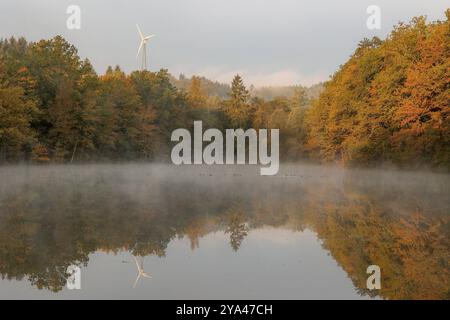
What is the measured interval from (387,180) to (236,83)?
250 feet

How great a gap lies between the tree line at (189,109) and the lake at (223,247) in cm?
1847

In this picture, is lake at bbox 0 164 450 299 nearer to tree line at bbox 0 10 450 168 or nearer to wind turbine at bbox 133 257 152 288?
wind turbine at bbox 133 257 152 288

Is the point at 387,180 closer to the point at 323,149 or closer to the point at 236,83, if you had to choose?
the point at 323,149

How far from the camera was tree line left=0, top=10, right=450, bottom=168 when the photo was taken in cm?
3988

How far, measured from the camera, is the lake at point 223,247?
29.9 ft

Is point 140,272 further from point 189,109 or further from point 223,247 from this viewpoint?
point 189,109

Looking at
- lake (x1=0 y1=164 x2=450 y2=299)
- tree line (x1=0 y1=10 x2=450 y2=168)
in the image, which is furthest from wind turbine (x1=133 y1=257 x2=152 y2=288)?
tree line (x1=0 y1=10 x2=450 y2=168)

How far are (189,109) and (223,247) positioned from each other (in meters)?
85.6

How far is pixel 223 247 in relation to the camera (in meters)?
13.1

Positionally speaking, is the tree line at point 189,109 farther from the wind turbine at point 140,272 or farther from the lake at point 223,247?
the wind turbine at point 140,272

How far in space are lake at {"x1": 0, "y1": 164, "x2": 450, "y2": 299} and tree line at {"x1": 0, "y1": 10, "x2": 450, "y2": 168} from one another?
727 inches

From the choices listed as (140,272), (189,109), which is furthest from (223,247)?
(189,109)

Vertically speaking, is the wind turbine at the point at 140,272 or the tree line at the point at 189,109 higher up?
the tree line at the point at 189,109

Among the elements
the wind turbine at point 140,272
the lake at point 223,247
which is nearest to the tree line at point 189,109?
the lake at point 223,247
